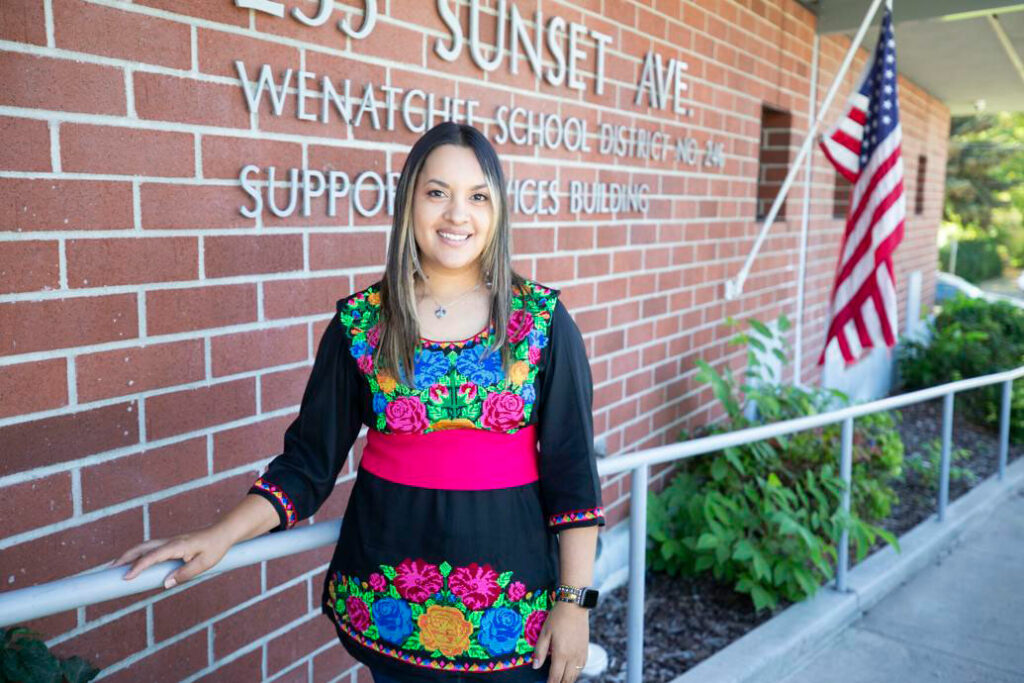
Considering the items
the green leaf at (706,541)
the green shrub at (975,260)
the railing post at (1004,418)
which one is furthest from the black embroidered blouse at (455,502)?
the green shrub at (975,260)

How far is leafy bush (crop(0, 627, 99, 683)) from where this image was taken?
1.46 m

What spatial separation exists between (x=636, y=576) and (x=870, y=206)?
2978 millimetres

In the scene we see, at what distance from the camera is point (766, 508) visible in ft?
12.2

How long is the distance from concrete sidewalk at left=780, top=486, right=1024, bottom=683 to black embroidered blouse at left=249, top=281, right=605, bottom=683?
2109 millimetres

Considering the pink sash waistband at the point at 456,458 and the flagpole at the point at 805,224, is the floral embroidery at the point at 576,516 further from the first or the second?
the flagpole at the point at 805,224

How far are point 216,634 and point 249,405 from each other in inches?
23.2

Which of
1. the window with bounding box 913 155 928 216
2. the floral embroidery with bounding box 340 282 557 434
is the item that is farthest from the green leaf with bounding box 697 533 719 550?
the window with bounding box 913 155 928 216

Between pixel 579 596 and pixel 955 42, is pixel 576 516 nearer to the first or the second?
pixel 579 596

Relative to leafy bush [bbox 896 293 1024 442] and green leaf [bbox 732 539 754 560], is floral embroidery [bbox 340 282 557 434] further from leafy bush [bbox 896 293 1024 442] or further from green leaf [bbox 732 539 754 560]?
leafy bush [bbox 896 293 1024 442]

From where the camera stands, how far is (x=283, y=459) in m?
1.69

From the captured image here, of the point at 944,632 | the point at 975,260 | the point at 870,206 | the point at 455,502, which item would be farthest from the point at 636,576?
the point at 975,260

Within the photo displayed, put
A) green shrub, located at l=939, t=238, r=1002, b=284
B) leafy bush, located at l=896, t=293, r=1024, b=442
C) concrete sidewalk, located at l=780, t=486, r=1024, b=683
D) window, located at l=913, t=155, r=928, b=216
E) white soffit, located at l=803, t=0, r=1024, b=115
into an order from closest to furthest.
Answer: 1. concrete sidewalk, located at l=780, t=486, r=1024, b=683
2. white soffit, located at l=803, t=0, r=1024, b=115
3. leafy bush, located at l=896, t=293, r=1024, b=442
4. window, located at l=913, t=155, r=928, b=216
5. green shrub, located at l=939, t=238, r=1002, b=284

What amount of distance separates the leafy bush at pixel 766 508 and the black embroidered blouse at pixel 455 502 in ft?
6.94

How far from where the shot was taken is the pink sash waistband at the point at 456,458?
5.45 feet
